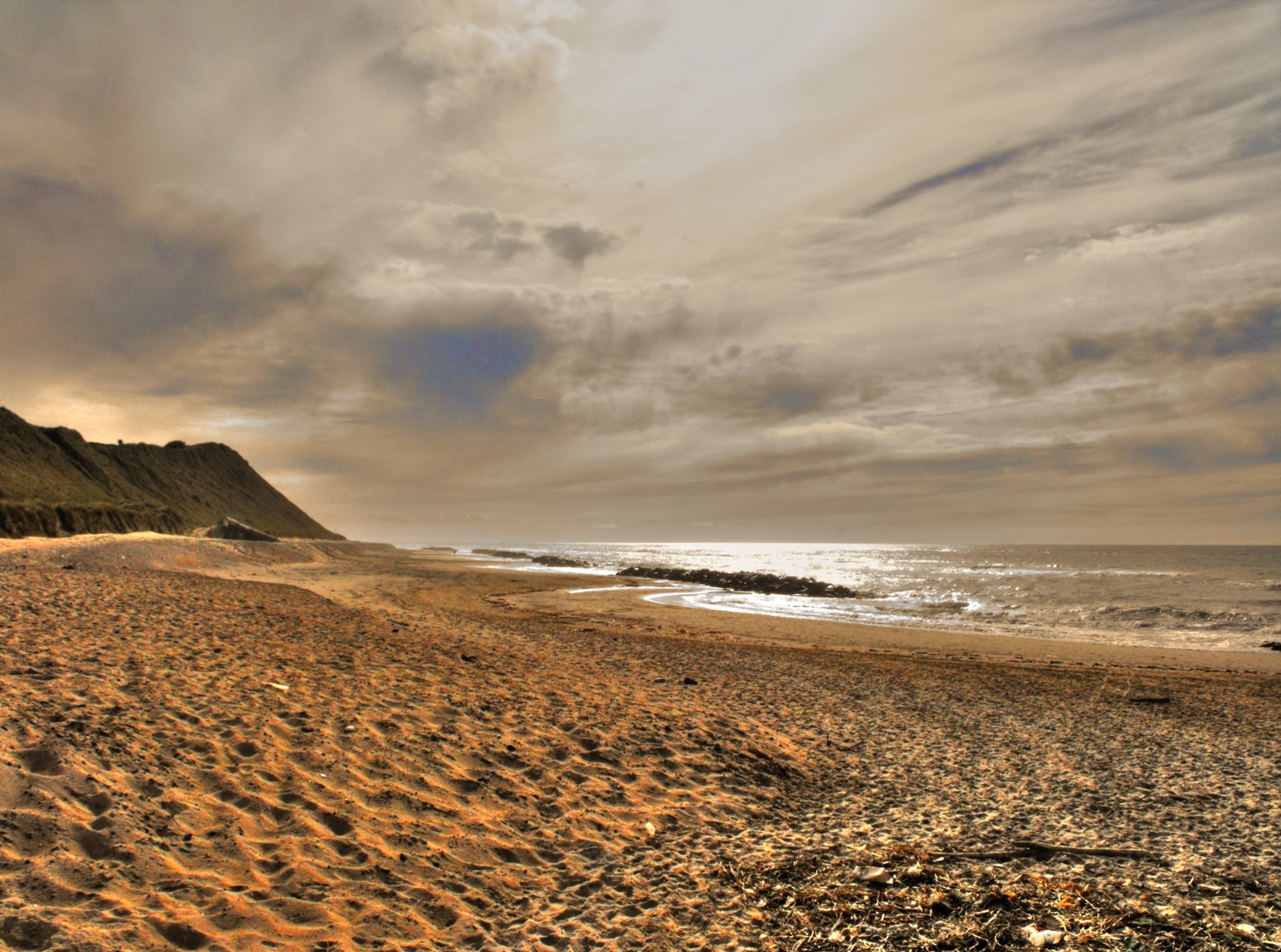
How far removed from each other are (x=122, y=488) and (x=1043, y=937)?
112m

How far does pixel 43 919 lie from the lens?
158 inches


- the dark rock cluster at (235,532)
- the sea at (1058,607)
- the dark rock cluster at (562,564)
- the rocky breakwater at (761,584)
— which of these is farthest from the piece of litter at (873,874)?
the dark rock cluster at (562,564)

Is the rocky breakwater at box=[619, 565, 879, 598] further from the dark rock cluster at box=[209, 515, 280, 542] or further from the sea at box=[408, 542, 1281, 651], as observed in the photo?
the dark rock cluster at box=[209, 515, 280, 542]

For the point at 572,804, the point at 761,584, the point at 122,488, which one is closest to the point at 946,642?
the point at 572,804

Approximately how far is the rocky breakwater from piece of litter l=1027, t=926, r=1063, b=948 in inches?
1470

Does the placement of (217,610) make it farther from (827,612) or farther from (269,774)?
(827,612)

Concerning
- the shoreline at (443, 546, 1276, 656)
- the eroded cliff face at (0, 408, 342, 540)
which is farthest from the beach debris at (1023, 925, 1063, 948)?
the eroded cliff face at (0, 408, 342, 540)

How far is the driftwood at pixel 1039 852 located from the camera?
5953 mm

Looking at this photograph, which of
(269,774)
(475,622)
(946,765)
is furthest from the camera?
(475,622)

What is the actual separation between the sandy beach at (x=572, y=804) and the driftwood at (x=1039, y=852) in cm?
4

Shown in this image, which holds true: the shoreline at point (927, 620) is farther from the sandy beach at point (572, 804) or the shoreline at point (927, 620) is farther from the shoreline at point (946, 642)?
the sandy beach at point (572, 804)

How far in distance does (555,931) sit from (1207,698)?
15.7 m

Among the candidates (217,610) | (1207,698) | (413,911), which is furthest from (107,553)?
(1207,698)

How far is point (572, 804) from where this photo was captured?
6.89 m
